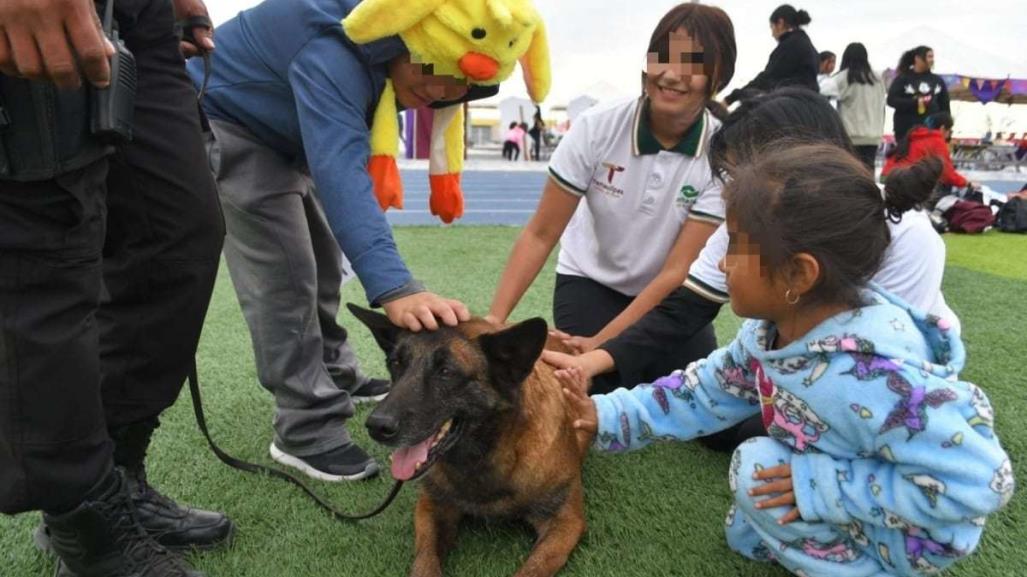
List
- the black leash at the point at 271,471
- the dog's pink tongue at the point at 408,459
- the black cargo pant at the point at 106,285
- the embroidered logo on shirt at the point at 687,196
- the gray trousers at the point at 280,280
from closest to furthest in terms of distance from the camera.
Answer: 1. the black cargo pant at the point at 106,285
2. the dog's pink tongue at the point at 408,459
3. the black leash at the point at 271,471
4. the gray trousers at the point at 280,280
5. the embroidered logo on shirt at the point at 687,196

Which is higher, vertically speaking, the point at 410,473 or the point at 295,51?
the point at 295,51

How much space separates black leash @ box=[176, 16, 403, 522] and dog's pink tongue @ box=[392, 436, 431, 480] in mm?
94

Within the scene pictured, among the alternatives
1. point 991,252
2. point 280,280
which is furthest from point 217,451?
point 991,252

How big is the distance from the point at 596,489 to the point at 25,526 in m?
1.79

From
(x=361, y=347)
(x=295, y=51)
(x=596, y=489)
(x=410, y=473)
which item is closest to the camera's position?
(x=410, y=473)

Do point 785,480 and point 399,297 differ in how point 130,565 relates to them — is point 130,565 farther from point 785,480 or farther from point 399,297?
point 785,480

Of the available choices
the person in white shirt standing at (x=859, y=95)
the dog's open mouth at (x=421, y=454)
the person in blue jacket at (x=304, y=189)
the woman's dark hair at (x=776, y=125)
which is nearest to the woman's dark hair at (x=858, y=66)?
the person in white shirt standing at (x=859, y=95)

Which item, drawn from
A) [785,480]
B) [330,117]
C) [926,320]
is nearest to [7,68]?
[330,117]

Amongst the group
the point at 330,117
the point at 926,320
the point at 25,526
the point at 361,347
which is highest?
the point at 330,117

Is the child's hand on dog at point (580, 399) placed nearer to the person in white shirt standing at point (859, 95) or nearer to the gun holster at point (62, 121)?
the gun holster at point (62, 121)

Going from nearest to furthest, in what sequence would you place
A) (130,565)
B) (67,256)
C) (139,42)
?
(67,256) < (139,42) < (130,565)

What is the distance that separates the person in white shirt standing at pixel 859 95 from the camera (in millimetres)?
7980

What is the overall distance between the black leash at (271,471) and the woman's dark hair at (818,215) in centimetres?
116

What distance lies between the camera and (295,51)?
210 cm
